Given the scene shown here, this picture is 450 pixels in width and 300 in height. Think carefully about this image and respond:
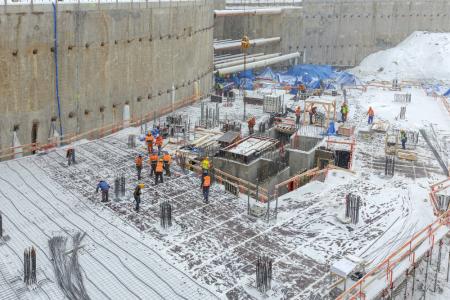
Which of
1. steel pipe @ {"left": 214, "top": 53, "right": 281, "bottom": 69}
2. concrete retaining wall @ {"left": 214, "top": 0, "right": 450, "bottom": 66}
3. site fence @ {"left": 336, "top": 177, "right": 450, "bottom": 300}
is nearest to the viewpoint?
site fence @ {"left": 336, "top": 177, "right": 450, "bottom": 300}

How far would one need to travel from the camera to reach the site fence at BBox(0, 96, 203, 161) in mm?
21219

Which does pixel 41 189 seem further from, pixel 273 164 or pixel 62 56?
pixel 273 164

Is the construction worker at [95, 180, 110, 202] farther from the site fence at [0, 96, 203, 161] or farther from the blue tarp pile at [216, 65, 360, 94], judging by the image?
the blue tarp pile at [216, 65, 360, 94]

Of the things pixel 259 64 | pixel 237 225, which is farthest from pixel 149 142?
pixel 259 64

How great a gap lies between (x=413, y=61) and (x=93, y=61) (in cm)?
3281

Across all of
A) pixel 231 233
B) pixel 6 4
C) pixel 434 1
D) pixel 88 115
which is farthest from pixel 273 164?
pixel 434 1

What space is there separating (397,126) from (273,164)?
419 inches

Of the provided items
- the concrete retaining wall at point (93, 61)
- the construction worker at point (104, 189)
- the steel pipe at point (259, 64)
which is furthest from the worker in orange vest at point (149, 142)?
the steel pipe at point (259, 64)

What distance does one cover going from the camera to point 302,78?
136ft

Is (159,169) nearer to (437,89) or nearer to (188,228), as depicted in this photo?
(188,228)

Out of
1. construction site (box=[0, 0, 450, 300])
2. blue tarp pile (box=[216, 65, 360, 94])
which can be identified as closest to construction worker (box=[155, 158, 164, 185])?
construction site (box=[0, 0, 450, 300])

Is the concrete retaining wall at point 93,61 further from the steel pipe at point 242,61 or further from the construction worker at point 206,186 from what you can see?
the construction worker at point 206,186

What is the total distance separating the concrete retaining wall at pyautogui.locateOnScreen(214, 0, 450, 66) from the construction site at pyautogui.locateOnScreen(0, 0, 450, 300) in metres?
9.54

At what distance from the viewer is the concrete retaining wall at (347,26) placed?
154 feet
